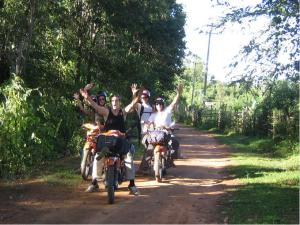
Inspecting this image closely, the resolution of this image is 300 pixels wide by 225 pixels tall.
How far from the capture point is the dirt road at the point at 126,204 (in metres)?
7.34

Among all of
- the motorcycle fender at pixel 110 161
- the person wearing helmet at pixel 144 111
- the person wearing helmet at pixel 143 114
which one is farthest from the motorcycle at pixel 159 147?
the motorcycle fender at pixel 110 161

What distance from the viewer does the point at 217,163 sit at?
14953mm

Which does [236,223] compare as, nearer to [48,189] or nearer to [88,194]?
[88,194]

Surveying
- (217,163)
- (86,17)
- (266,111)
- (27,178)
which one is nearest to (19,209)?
(27,178)

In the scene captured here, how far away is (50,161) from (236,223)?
7.16 meters

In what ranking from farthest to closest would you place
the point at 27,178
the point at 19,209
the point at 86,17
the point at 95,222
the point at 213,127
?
the point at 213,127, the point at 86,17, the point at 27,178, the point at 19,209, the point at 95,222

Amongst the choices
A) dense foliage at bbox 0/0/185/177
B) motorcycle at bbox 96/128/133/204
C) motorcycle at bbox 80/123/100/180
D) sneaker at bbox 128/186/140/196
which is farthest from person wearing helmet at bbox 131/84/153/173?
motorcycle at bbox 96/128/133/204

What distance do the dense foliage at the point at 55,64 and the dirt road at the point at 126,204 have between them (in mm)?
1171

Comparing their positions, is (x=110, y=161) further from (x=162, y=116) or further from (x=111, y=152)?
(x=162, y=116)

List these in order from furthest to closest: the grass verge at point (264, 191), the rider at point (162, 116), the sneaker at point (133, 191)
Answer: the rider at point (162, 116), the sneaker at point (133, 191), the grass verge at point (264, 191)

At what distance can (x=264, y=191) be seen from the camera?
960cm

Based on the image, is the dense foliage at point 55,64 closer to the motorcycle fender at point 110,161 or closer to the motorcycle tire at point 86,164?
the motorcycle tire at point 86,164

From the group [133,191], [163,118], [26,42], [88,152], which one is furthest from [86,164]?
[26,42]

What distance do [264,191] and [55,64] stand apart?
291 inches
